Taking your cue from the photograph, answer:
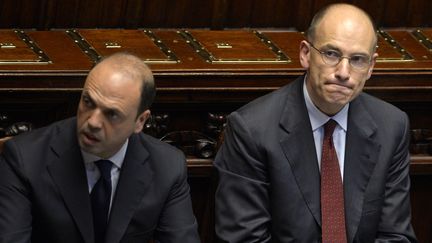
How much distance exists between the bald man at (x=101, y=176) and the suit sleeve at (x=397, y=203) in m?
0.53

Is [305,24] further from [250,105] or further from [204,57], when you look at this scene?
[250,105]

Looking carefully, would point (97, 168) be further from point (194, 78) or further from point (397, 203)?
point (194, 78)

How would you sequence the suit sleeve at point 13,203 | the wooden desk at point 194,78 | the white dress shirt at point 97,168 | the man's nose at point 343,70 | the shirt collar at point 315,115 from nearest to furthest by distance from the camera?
1. the suit sleeve at point 13,203
2. the white dress shirt at point 97,168
3. the man's nose at point 343,70
4. the shirt collar at point 315,115
5. the wooden desk at point 194,78

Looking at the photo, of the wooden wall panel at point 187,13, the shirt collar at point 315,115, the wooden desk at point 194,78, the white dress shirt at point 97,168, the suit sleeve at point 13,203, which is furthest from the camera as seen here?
the wooden wall panel at point 187,13

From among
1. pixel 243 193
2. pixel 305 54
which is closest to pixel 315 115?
pixel 305 54

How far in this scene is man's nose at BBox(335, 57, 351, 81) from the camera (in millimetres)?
2990

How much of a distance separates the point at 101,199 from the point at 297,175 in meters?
0.50

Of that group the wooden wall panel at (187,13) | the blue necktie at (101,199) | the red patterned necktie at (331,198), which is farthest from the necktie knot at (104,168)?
the wooden wall panel at (187,13)

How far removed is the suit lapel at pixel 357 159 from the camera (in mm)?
3107

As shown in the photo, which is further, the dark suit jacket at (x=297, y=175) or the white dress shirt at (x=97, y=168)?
the dark suit jacket at (x=297, y=175)

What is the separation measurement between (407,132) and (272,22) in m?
1.17

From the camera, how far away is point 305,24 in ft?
14.2

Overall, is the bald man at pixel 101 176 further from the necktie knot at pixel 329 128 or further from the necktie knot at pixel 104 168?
the necktie knot at pixel 329 128

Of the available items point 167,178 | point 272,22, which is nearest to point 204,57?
point 272,22
